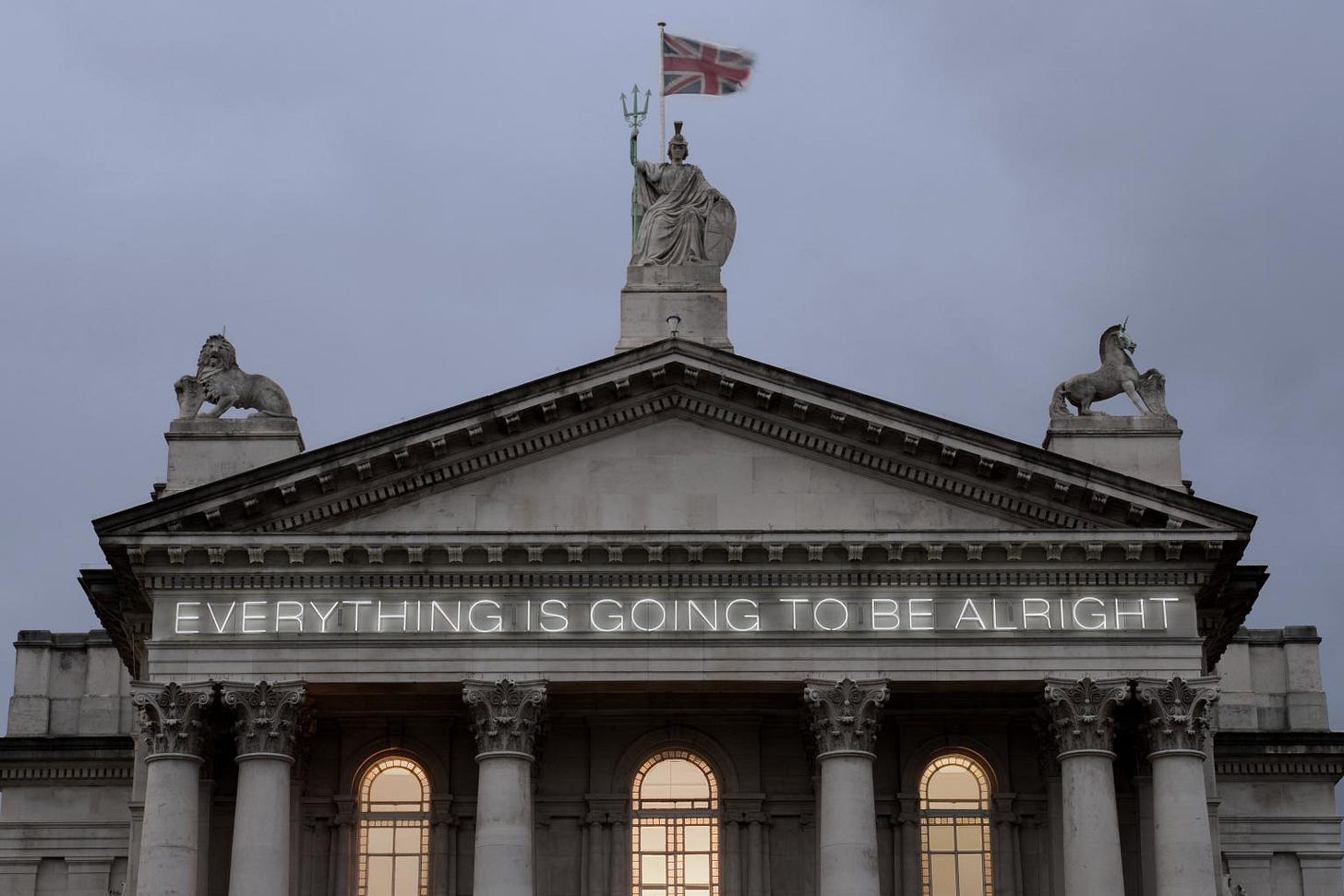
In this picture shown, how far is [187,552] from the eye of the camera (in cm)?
5156

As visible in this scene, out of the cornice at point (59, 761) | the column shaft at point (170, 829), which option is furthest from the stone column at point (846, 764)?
the cornice at point (59, 761)

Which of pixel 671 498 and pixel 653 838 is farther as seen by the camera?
pixel 653 838

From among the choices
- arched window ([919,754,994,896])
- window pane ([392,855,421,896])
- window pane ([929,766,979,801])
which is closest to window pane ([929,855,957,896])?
arched window ([919,754,994,896])

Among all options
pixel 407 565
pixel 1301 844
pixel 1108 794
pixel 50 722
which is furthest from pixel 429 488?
pixel 1301 844

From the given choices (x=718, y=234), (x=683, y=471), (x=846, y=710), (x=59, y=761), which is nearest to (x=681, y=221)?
(x=718, y=234)

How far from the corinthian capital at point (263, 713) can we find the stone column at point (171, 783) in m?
0.59

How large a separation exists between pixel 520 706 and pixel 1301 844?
23951 millimetres

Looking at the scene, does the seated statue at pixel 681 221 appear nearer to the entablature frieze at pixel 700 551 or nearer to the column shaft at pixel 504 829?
the entablature frieze at pixel 700 551

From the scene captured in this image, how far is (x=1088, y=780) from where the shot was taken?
50.9 m

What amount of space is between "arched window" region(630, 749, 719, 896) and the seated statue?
34.6ft

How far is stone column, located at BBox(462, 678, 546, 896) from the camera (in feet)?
166

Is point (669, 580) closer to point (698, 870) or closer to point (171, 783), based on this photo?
point (698, 870)

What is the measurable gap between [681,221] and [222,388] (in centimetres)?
1033

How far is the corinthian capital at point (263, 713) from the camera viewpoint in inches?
2007
